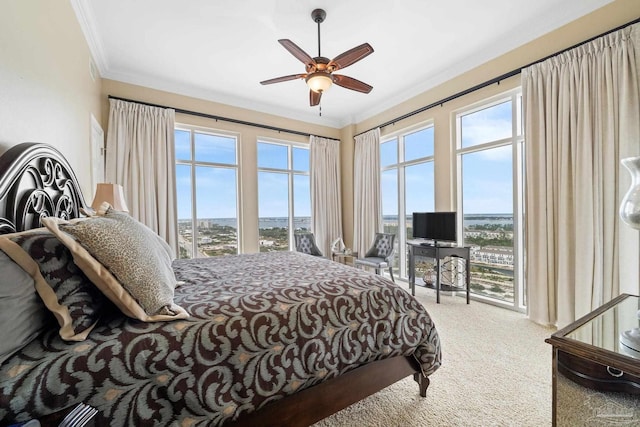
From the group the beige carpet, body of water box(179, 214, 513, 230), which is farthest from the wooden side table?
the beige carpet

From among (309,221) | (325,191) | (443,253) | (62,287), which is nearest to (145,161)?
(309,221)

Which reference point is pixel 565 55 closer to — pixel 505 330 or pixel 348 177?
pixel 505 330

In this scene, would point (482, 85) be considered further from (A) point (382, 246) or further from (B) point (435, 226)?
(A) point (382, 246)

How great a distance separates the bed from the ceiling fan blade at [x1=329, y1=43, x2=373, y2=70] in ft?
6.16

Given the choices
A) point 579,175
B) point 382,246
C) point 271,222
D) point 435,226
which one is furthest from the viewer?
point 271,222

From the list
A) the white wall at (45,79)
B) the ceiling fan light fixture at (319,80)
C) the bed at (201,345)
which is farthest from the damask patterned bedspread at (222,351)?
the ceiling fan light fixture at (319,80)

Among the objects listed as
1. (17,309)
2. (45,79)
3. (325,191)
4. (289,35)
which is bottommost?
(17,309)

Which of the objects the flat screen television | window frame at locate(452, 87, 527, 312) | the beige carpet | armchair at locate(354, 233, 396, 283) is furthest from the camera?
armchair at locate(354, 233, 396, 283)

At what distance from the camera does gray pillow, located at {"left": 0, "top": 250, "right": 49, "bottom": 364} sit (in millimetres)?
783

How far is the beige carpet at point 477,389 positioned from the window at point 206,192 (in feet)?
10.9

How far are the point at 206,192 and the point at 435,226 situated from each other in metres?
3.53

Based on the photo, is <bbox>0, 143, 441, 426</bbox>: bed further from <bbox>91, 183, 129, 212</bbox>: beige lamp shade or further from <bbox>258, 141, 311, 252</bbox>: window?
<bbox>258, 141, 311, 252</bbox>: window

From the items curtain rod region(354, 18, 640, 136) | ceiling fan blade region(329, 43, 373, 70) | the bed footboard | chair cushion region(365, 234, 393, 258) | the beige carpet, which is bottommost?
the beige carpet

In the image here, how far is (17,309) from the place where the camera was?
2.72ft
